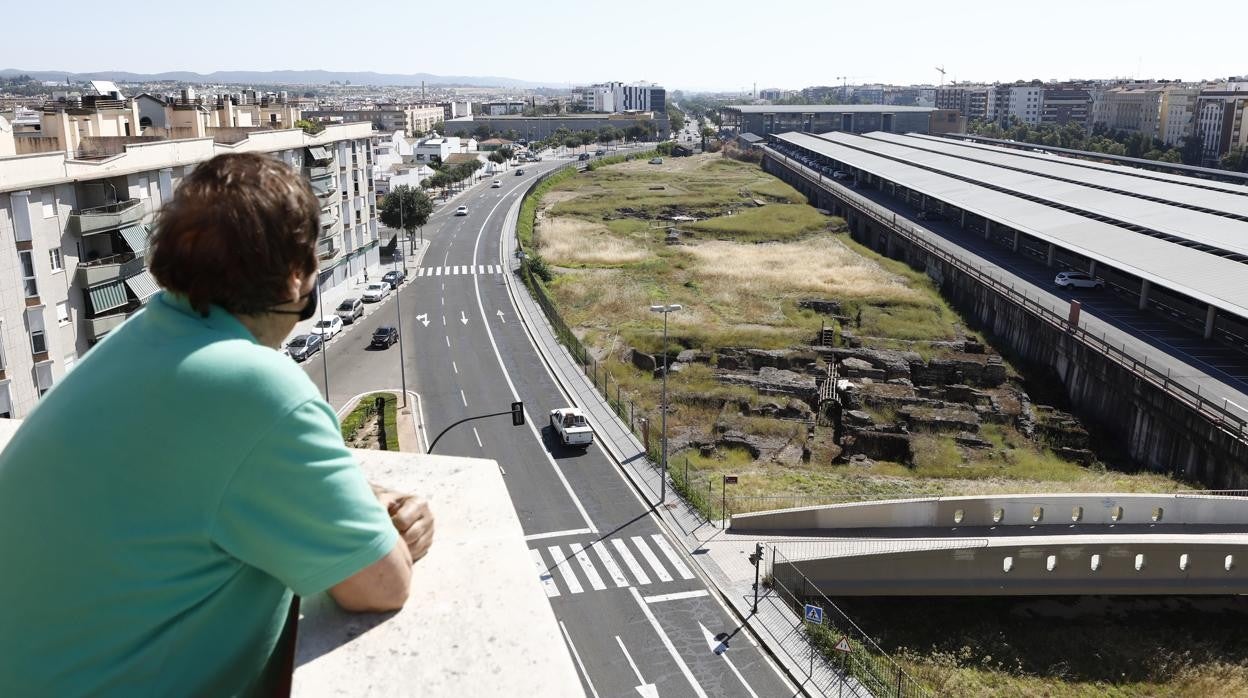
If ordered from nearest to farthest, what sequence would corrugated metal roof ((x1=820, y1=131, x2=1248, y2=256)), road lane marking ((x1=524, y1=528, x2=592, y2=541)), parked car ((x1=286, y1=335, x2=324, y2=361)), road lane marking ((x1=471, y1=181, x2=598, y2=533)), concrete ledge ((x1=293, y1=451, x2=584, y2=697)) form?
concrete ledge ((x1=293, y1=451, x2=584, y2=697)), road lane marking ((x1=524, y1=528, x2=592, y2=541)), road lane marking ((x1=471, y1=181, x2=598, y2=533)), parked car ((x1=286, y1=335, x2=324, y2=361)), corrugated metal roof ((x1=820, y1=131, x2=1248, y2=256))

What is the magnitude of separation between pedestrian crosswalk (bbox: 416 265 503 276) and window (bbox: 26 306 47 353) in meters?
37.5

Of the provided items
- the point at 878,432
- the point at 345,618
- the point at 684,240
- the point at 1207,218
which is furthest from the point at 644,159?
the point at 345,618

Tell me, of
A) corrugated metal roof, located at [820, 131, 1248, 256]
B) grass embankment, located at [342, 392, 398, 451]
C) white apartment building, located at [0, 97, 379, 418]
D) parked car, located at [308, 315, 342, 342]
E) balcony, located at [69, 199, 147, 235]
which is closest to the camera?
white apartment building, located at [0, 97, 379, 418]

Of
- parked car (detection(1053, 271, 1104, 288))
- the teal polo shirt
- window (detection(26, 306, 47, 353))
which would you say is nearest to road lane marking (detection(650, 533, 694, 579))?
window (detection(26, 306, 47, 353))

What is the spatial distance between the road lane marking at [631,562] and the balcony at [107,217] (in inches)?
835

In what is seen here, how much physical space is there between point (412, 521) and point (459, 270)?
66319mm

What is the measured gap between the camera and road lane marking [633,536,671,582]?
82.3ft

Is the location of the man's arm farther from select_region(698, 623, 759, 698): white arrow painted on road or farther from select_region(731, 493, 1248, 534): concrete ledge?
select_region(731, 493, 1248, 534): concrete ledge

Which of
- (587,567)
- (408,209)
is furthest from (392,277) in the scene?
(587,567)

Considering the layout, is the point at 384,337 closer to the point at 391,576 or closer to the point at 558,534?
the point at 558,534

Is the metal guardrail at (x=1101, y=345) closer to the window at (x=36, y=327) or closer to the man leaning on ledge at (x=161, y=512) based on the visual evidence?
the man leaning on ledge at (x=161, y=512)

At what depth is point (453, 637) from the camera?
3068 millimetres

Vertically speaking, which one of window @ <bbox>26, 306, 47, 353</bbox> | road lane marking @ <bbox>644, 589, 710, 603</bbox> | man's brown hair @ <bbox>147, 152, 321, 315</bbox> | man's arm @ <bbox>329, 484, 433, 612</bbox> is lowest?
road lane marking @ <bbox>644, 589, 710, 603</bbox>

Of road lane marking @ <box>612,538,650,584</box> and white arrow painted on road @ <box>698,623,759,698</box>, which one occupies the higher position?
road lane marking @ <box>612,538,650,584</box>
